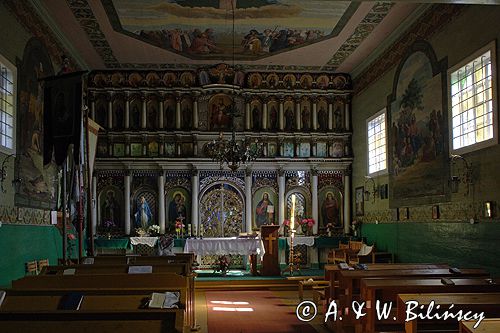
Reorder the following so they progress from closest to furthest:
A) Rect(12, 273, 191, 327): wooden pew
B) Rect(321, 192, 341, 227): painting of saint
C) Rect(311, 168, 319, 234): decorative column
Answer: Rect(12, 273, 191, 327): wooden pew, Rect(311, 168, 319, 234): decorative column, Rect(321, 192, 341, 227): painting of saint

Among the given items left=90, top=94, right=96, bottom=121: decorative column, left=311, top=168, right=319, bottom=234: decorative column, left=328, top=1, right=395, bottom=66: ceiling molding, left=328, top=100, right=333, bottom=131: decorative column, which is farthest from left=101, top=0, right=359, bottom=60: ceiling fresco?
left=311, top=168, right=319, bottom=234: decorative column

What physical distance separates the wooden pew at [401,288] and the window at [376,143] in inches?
344

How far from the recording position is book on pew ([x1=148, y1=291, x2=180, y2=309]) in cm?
535

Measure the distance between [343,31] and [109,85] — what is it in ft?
25.5

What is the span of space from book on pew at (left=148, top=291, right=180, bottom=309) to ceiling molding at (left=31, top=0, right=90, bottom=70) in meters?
9.33

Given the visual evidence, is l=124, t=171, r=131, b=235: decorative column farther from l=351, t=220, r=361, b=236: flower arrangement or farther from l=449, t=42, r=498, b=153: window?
l=449, t=42, r=498, b=153: window

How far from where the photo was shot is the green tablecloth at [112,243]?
17.5m

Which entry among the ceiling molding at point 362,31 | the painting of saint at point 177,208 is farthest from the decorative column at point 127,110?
the ceiling molding at point 362,31

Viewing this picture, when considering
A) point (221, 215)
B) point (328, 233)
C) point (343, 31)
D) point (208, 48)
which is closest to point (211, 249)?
point (221, 215)

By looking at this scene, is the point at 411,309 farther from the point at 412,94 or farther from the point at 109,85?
the point at 109,85

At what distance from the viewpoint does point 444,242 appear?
38.9 ft

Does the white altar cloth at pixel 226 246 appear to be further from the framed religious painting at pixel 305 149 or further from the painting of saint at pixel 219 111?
the painting of saint at pixel 219 111

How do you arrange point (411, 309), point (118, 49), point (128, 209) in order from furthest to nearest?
point (128, 209), point (118, 49), point (411, 309)

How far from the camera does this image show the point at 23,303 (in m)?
5.87
